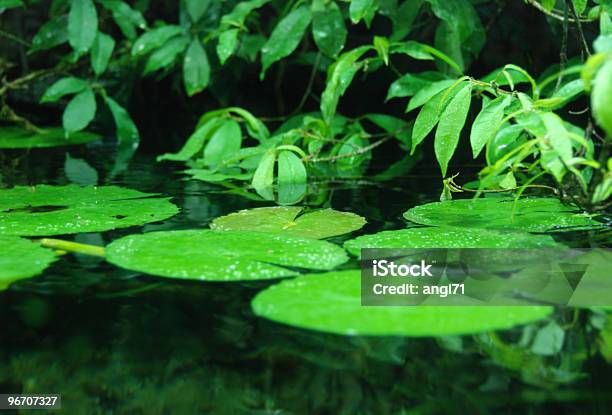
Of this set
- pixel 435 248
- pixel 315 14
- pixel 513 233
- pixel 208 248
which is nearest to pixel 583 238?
pixel 513 233

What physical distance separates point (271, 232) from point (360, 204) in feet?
1.34

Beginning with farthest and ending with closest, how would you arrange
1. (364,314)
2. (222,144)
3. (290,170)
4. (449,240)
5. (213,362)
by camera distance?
(222,144) → (290,170) → (449,240) → (364,314) → (213,362)

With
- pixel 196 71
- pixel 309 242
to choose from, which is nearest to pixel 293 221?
pixel 309 242

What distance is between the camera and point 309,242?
1.53 metres

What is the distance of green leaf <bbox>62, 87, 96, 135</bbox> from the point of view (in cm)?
301

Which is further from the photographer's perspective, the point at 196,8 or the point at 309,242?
the point at 196,8

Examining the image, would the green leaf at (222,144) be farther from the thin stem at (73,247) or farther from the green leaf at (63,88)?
the thin stem at (73,247)

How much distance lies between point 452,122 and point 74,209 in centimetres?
90

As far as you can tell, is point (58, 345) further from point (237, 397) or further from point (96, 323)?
point (237, 397)

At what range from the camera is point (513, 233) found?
1.60 m

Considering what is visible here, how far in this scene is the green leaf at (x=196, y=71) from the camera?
9.93 feet

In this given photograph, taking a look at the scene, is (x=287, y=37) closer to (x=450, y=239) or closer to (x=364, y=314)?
(x=450, y=239)

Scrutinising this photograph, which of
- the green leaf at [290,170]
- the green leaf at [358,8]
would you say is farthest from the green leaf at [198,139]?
the green leaf at [358,8]

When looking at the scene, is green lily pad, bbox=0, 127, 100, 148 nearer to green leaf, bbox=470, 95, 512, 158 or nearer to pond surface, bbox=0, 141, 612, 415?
pond surface, bbox=0, 141, 612, 415
